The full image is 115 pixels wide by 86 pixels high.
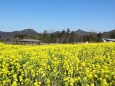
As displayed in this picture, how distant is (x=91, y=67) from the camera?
33.8 feet

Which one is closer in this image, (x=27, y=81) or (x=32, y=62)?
(x=27, y=81)

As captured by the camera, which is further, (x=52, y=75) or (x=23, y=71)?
(x=23, y=71)

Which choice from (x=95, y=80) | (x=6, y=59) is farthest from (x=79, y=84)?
(x=6, y=59)

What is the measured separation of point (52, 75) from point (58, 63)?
1.86 metres

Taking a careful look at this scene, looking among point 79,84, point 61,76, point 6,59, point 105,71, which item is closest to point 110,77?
point 105,71

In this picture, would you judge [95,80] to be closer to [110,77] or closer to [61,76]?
[110,77]

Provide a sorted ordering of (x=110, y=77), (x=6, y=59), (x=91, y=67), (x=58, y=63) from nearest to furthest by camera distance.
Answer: (x=110, y=77), (x=91, y=67), (x=58, y=63), (x=6, y=59)

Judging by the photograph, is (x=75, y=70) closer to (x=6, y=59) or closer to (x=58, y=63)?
(x=58, y=63)

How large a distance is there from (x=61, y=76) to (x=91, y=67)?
1.25 metres

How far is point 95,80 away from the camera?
347 inches

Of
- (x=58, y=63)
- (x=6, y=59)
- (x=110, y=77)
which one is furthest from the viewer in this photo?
(x=6, y=59)

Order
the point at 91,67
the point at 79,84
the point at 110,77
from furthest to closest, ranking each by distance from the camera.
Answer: the point at 91,67, the point at 79,84, the point at 110,77

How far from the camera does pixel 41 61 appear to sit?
11414 millimetres

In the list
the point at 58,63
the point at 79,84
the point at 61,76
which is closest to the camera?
the point at 79,84
